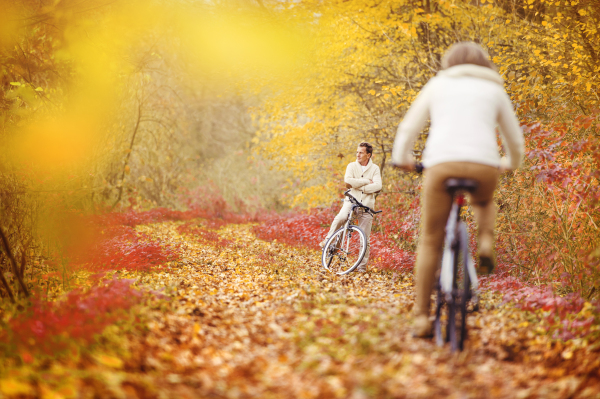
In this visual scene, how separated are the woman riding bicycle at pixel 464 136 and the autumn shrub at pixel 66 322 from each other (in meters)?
2.65

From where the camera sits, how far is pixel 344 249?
274 inches

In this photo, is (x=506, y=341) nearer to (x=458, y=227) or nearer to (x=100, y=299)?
(x=458, y=227)

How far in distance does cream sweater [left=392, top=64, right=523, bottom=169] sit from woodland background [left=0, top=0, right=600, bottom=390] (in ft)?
5.09

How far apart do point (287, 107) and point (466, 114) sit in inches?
376

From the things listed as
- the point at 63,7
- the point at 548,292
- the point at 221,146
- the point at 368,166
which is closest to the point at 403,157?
the point at 548,292

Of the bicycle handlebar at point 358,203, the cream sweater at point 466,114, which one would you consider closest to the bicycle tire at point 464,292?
the cream sweater at point 466,114

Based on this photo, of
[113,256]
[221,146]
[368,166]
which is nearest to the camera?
[368,166]

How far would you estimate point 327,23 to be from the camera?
10.7 meters

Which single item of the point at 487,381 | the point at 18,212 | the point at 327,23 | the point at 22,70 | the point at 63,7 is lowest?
the point at 487,381

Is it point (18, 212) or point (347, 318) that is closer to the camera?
point (347, 318)

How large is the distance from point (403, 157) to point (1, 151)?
542cm

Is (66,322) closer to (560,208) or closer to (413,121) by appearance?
(413,121)

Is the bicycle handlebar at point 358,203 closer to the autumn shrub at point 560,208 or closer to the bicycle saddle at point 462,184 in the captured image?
the autumn shrub at point 560,208

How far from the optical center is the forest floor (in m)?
2.61
